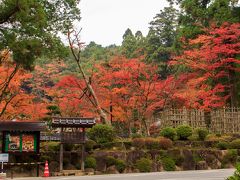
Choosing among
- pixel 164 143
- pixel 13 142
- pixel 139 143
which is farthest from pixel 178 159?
pixel 13 142

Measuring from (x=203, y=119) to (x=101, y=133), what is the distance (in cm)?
985

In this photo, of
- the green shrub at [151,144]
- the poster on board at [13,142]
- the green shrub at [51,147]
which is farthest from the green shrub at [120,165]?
the poster on board at [13,142]

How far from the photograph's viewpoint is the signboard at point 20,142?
20297 millimetres

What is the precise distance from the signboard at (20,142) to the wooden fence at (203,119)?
477 inches

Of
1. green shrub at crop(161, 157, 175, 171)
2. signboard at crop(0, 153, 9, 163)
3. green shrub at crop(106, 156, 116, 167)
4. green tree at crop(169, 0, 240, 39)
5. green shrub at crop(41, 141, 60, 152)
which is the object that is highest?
green tree at crop(169, 0, 240, 39)

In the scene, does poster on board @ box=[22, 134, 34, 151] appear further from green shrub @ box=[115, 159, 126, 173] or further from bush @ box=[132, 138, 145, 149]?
bush @ box=[132, 138, 145, 149]

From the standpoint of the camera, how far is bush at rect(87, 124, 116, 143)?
24172mm

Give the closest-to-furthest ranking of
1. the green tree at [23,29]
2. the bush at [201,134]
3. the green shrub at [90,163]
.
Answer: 1. the green tree at [23,29]
2. the green shrub at [90,163]
3. the bush at [201,134]

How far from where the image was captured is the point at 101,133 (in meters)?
24.4

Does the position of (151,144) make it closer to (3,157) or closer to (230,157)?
(230,157)

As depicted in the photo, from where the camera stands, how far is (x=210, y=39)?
32.4 meters

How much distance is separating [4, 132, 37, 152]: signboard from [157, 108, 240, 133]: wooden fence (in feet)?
39.7

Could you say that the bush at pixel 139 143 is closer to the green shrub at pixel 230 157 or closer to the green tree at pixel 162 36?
the green shrub at pixel 230 157

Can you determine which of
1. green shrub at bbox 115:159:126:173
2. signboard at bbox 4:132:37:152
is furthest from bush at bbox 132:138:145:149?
signboard at bbox 4:132:37:152
